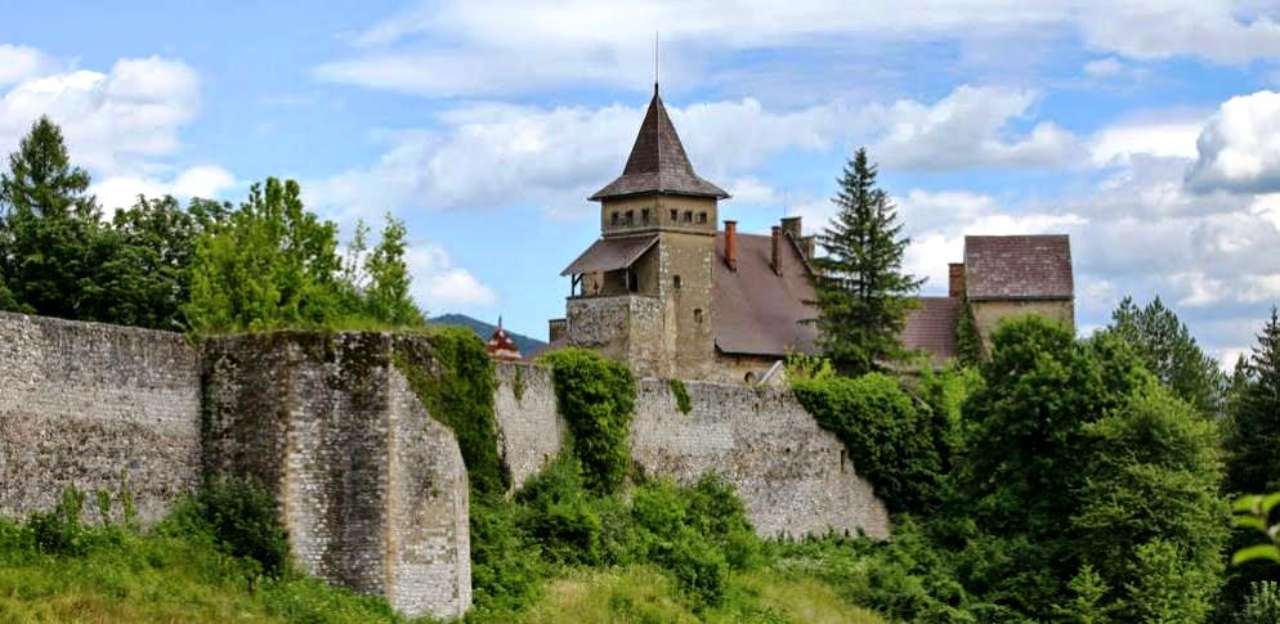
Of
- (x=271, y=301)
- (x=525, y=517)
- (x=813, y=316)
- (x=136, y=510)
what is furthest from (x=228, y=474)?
(x=813, y=316)

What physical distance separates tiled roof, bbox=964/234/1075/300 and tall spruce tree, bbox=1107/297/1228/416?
21.2 feet

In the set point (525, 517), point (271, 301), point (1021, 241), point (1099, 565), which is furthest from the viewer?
point (1021, 241)

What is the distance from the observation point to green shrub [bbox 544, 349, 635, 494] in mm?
40562

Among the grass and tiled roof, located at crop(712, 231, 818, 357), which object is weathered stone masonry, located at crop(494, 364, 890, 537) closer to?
the grass

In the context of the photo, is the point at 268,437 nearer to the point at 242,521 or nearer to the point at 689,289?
the point at 242,521

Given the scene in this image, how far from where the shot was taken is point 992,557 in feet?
151

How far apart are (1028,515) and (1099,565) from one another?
275cm

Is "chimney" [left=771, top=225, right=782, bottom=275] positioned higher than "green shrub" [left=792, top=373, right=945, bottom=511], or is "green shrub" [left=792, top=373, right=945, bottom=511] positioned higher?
"chimney" [left=771, top=225, right=782, bottom=275]

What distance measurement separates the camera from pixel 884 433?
50469 millimetres

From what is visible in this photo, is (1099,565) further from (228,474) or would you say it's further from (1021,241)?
(1021,241)

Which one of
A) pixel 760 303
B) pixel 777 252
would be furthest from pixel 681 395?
pixel 777 252

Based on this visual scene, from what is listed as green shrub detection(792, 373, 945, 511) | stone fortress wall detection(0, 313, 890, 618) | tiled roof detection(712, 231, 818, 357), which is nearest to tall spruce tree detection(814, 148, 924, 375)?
tiled roof detection(712, 231, 818, 357)

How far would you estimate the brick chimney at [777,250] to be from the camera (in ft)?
275

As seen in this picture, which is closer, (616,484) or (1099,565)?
(616,484)
